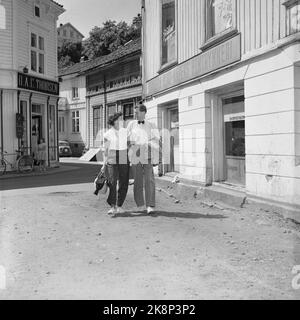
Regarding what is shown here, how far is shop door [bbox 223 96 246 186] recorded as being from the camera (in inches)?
343

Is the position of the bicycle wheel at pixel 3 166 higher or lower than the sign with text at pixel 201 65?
lower

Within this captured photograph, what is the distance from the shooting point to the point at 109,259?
5195mm

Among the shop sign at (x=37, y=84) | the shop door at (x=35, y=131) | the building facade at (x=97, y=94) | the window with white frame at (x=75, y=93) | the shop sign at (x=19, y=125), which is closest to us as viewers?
the shop sign at (x=19, y=125)

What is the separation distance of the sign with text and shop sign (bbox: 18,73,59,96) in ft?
25.2

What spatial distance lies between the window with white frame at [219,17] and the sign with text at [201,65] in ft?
1.23

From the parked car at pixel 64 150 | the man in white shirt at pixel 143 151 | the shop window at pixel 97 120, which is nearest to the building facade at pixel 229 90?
the man in white shirt at pixel 143 151

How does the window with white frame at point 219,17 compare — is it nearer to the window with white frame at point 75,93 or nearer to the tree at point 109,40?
the tree at point 109,40

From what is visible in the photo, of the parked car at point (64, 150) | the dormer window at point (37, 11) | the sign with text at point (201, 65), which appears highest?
the dormer window at point (37, 11)

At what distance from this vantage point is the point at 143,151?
25.4 feet

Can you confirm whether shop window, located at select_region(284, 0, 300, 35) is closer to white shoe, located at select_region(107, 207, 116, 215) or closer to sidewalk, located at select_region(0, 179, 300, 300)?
sidewalk, located at select_region(0, 179, 300, 300)

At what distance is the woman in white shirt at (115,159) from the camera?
7672 mm

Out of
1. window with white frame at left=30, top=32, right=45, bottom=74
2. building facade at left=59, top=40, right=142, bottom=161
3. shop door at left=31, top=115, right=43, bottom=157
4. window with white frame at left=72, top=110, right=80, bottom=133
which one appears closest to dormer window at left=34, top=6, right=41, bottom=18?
window with white frame at left=30, top=32, right=45, bottom=74
